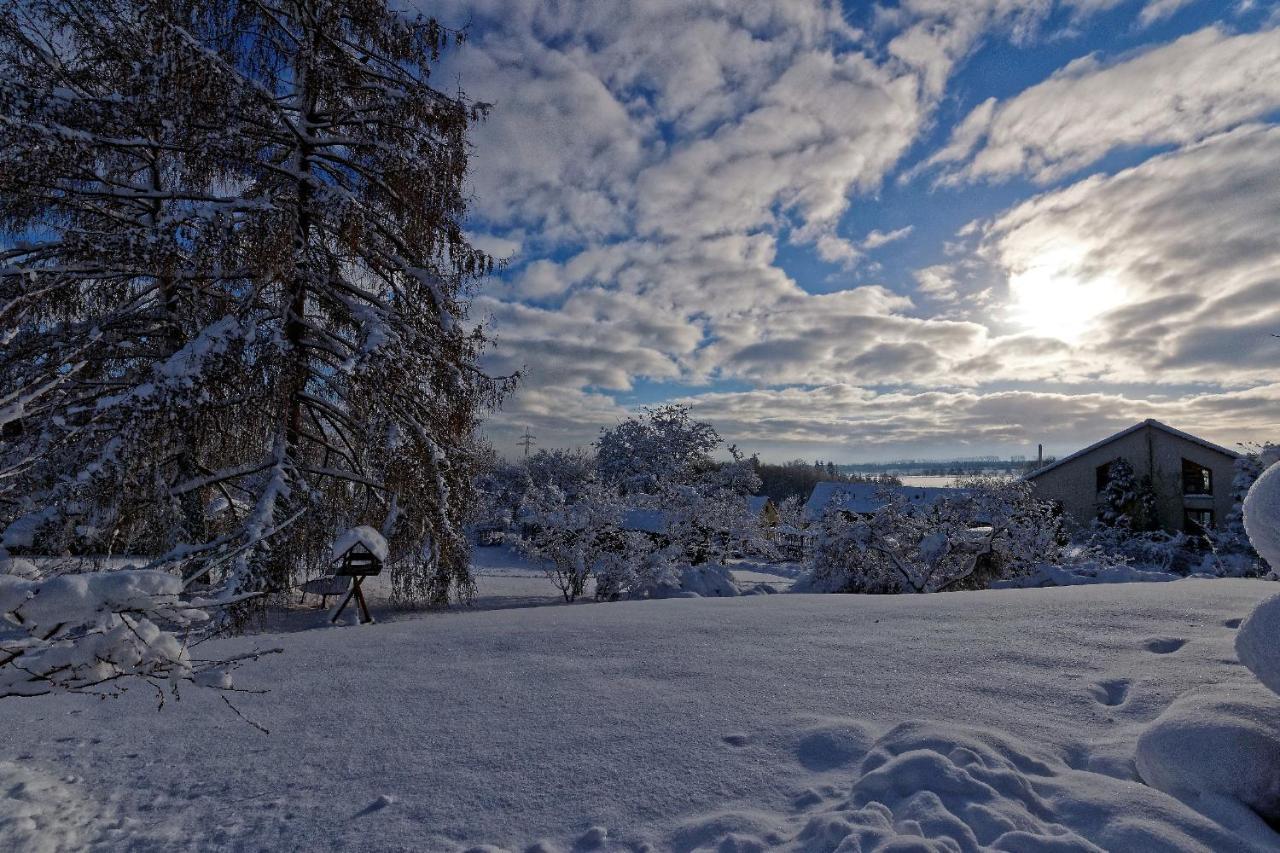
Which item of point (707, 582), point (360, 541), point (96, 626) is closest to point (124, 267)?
point (360, 541)

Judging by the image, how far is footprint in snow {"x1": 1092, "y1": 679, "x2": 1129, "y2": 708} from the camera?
134 inches

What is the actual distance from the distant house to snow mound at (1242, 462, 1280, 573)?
26.5 m

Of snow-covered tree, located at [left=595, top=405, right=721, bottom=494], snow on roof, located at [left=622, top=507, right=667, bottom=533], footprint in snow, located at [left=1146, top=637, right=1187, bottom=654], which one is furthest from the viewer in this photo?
snow-covered tree, located at [left=595, top=405, right=721, bottom=494]

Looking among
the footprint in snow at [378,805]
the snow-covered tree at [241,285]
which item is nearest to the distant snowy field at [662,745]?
the footprint in snow at [378,805]

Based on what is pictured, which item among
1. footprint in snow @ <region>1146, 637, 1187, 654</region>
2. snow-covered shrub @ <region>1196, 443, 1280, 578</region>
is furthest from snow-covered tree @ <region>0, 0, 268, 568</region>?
snow-covered shrub @ <region>1196, 443, 1280, 578</region>

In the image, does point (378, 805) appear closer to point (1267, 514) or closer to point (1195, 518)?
point (1267, 514)

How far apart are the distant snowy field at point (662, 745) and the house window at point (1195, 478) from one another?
29.2 m

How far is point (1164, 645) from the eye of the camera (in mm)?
4293

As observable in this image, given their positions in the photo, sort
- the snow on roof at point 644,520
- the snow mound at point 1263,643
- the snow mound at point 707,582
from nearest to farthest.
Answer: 1. the snow mound at point 1263,643
2. the snow mound at point 707,582
3. the snow on roof at point 644,520

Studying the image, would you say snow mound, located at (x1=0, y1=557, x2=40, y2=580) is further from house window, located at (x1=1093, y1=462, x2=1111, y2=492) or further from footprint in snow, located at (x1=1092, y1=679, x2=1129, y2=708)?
house window, located at (x1=1093, y1=462, x2=1111, y2=492)

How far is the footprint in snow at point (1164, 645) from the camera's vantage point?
4.24 meters

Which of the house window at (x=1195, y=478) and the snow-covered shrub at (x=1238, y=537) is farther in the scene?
the house window at (x=1195, y=478)

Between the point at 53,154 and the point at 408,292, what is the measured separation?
3.95m

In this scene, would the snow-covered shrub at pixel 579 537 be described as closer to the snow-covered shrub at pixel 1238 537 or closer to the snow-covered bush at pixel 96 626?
the snow-covered bush at pixel 96 626
